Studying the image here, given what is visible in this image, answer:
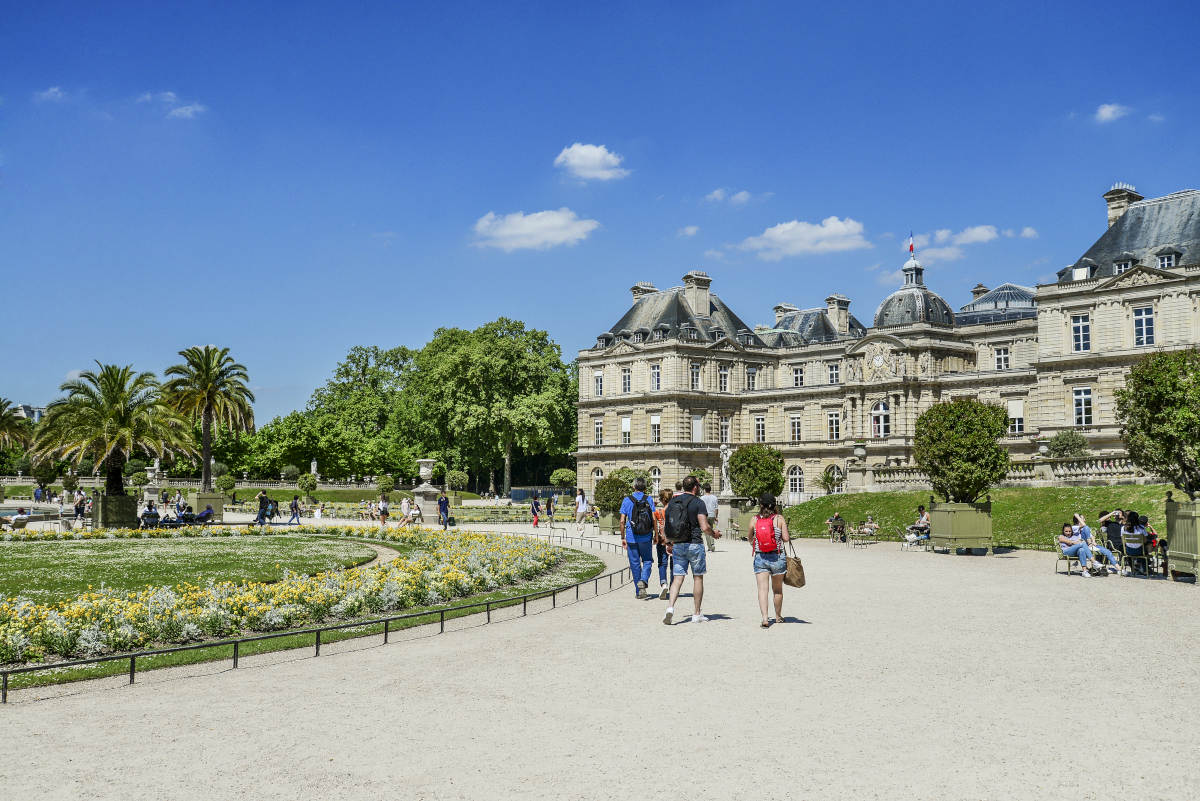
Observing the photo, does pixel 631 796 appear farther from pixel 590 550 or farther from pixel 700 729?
pixel 590 550

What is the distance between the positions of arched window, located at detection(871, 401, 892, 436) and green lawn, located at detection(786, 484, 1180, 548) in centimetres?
1867

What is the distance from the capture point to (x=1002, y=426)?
98.5 feet

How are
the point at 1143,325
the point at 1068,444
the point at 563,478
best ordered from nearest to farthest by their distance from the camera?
the point at 1068,444 → the point at 1143,325 → the point at 563,478

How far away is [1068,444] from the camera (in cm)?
4534

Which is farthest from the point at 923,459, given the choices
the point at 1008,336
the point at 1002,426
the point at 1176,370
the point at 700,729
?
the point at 1008,336

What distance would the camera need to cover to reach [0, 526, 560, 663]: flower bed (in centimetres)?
1270

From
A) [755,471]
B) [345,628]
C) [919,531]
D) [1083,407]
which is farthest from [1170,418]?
[1083,407]

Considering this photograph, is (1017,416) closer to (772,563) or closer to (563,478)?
(563,478)

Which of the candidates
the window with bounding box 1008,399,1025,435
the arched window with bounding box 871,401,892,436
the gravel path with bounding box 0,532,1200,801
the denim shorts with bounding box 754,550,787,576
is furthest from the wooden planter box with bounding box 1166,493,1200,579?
the arched window with bounding box 871,401,892,436

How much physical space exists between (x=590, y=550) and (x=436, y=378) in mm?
47563

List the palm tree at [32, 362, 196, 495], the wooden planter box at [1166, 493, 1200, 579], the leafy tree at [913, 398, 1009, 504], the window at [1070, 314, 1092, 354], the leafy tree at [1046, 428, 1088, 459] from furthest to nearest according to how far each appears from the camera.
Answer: the window at [1070, 314, 1092, 354]
the leafy tree at [1046, 428, 1088, 459]
the palm tree at [32, 362, 196, 495]
the leafy tree at [913, 398, 1009, 504]
the wooden planter box at [1166, 493, 1200, 579]

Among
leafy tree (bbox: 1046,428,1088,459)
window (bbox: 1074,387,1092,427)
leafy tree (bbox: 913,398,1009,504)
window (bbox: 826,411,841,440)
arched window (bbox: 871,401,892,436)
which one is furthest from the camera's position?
window (bbox: 826,411,841,440)

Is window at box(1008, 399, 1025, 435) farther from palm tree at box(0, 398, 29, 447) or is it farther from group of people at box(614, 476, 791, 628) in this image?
palm tree at box(0, 398, 29, 447)

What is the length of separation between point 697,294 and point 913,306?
1707 cm
